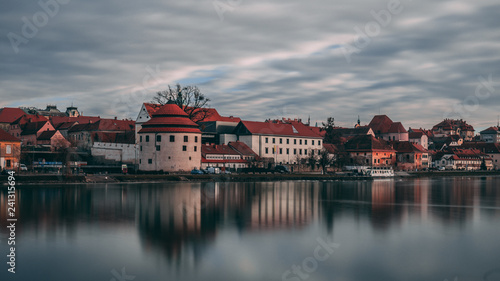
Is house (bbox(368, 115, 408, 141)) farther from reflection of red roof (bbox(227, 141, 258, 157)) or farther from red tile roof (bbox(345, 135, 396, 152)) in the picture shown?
reflection of red roof (bbox(227, 141, 258, 157))

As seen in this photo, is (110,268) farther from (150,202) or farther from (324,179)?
(324,179)

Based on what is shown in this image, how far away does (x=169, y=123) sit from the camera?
68188 mm

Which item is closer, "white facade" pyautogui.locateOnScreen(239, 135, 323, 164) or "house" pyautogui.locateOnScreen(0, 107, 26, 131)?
"white facade" pyautogui.locateOnScreen(239, 135, 323, 164)

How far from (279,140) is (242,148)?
9350mm

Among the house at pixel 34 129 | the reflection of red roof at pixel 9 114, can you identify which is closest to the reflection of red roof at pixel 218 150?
the house at pixel 34 129

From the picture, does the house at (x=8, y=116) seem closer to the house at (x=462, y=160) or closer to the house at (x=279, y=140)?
the house at (x=279, y=140)

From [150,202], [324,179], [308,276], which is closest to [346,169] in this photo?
[324,179]

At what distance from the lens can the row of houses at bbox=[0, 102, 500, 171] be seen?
222 feet

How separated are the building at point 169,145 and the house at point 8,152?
15151mm

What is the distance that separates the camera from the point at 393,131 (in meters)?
142

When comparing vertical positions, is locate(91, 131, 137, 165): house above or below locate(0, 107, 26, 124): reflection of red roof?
below

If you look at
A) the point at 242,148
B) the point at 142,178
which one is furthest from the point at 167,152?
the point at 242,148

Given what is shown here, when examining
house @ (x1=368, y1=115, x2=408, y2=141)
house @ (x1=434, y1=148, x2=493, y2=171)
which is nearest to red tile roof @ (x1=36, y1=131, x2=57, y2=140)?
house @ (x1=368, y1=115, x2=408, y2=141)

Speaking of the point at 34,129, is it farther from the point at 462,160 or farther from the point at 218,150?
the point at 462,160
